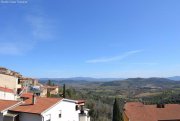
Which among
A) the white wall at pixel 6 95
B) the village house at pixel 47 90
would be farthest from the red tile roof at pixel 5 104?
the village house at pixel 47 90

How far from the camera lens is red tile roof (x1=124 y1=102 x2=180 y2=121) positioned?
6009 cm

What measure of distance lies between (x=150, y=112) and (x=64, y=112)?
89.2ft

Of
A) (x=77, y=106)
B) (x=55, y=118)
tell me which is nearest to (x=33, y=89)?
(x=77, y=106)

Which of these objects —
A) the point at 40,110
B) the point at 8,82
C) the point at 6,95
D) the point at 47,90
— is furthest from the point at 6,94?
the point at 47,90

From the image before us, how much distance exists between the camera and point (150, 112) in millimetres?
62312

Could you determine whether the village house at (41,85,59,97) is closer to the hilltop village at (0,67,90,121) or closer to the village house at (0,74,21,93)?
the village house at (0,74,21,93)

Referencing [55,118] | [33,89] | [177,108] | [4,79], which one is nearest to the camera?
[55,118]

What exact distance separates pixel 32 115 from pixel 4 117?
12.6 feet

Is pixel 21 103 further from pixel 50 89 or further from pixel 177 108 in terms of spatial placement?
pixel 50 89

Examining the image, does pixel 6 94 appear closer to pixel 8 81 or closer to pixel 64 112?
pixel 8 81

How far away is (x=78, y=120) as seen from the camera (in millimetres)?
46781

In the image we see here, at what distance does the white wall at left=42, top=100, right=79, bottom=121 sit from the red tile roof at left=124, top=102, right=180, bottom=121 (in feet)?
62.3

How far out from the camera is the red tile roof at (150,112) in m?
60.1

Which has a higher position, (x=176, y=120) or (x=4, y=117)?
(x=4, y=117)
